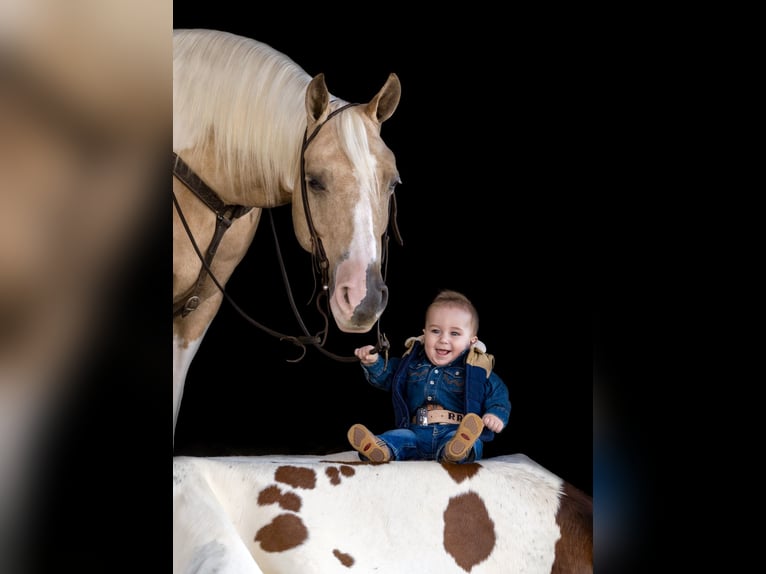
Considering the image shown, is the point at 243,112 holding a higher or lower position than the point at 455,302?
higher

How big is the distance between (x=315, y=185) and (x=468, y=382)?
54 cm

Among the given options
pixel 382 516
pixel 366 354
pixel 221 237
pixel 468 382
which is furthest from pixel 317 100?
pixel 382 516

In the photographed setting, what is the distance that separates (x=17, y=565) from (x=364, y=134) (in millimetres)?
987

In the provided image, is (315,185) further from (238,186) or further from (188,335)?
(188,335)

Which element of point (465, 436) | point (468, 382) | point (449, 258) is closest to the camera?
A: point (465, 436)

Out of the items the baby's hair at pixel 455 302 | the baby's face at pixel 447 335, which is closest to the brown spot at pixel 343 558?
the baby's face at pixel 447 335

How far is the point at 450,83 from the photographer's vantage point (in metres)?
1.92

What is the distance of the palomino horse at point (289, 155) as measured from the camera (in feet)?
5.16

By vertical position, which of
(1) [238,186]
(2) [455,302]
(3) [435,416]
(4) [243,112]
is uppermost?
(4) [243,112]

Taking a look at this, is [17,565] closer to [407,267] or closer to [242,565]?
[242,565]

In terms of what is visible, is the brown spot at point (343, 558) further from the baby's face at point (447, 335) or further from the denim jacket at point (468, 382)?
the baby's face at point (447, 335)

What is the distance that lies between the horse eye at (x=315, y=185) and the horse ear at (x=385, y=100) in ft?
0.58

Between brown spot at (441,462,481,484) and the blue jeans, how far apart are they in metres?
0.13

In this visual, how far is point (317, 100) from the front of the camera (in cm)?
158
